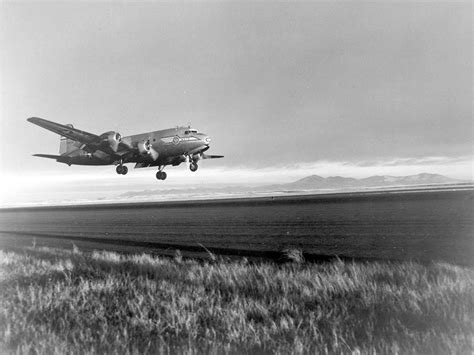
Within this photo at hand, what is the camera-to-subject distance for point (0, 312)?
13.4 metres

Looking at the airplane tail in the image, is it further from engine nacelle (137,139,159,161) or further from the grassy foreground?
the grassy foreground

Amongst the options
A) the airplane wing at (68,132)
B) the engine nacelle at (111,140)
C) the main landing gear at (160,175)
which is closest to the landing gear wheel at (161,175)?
the main landing gear at (160,175)

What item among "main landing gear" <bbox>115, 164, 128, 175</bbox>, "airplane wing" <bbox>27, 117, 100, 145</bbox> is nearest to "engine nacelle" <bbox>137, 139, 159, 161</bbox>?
"main landing gear" <bbox>115, 164, 128, 175</bbox>

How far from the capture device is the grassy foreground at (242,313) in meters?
10.6

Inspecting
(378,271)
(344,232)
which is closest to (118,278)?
(378,271)

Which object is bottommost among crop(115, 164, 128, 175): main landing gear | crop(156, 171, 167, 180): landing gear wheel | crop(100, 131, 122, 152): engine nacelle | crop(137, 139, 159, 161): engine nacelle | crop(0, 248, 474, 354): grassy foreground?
crop(0, 248, 474, 354): grassy foreground

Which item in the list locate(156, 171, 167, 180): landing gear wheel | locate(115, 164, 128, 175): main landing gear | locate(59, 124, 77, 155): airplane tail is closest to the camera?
locate(156, 171, 167, 180): landing gear wheel

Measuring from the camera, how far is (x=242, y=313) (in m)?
12.9

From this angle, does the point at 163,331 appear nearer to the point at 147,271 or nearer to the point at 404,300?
the point at 404,300

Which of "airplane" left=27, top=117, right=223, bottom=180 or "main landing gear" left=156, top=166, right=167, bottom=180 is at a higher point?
"airplane" left=27, top=117, right=223, bottom=180

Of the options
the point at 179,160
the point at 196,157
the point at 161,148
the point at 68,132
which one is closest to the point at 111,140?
the point at 68,132

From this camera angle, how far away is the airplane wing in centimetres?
2491

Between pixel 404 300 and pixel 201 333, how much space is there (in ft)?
22.7

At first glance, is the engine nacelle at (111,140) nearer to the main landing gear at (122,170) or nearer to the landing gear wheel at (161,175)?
the main landing gear at (122,170)
